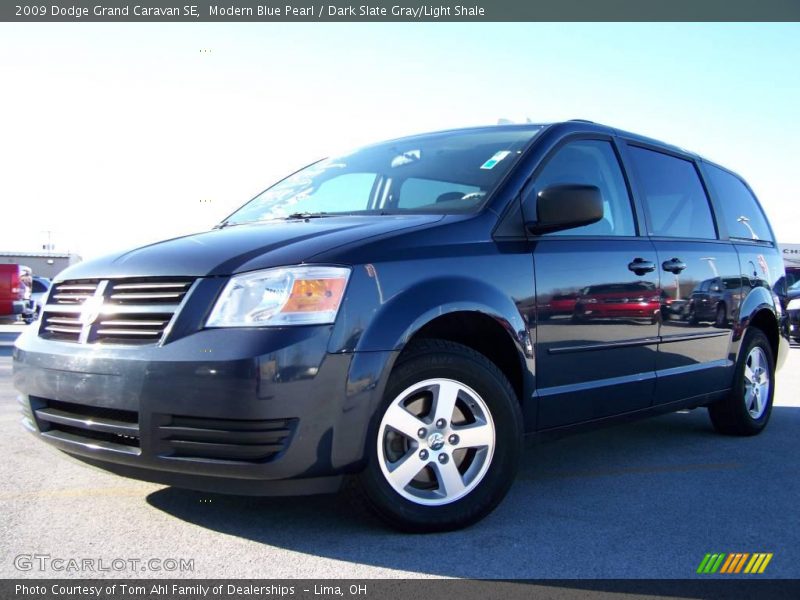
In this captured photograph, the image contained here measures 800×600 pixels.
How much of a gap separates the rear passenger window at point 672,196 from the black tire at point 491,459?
5.78 feet

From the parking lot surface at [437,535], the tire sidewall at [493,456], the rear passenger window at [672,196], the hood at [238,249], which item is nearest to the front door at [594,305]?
the rear passenger window at [672,196]

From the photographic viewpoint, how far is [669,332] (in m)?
4.30

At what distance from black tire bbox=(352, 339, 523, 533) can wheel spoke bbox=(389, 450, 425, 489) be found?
0.04m

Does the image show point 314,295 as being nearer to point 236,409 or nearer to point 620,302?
point 236,409

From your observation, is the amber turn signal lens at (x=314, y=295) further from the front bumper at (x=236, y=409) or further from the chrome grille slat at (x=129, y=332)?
the chrome grille slat at (x=129, y=332)

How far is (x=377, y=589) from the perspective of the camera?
251 centimetres

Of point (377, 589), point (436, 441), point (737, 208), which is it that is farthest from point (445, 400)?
point (737, 208)

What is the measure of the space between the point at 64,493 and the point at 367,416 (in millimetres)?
1700

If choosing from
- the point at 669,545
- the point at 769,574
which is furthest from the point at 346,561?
the point at 769,574

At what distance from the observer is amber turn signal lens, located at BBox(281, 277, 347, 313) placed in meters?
2.76

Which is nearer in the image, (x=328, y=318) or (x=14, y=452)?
(x=328, y=318)

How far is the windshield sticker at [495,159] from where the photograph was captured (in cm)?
377

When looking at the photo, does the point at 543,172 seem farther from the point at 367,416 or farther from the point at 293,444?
the point at 293,444

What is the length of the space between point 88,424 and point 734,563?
2491 mm
